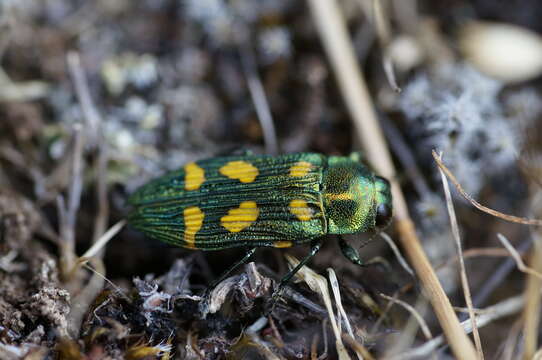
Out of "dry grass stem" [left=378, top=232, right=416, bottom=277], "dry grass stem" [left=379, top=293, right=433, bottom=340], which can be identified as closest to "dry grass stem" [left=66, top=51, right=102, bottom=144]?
"dry grass stem" [left=378, top=232, right=416, bottom=277]

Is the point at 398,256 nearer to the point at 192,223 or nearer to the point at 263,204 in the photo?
the point at 263,204

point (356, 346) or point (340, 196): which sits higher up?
point (340, 196)

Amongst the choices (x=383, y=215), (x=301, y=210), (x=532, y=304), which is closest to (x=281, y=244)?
(x=301, y=210)

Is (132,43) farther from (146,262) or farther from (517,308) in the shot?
(517,308)

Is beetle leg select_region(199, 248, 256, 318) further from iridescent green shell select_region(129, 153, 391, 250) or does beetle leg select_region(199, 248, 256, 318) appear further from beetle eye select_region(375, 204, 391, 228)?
beetle eye select_region(375, 204, 391, 228)

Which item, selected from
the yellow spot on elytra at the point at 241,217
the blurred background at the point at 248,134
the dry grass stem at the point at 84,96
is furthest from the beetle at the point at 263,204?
the dry grass stem at the point at 84,96

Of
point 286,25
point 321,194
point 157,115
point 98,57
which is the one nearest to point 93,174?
point 157,115

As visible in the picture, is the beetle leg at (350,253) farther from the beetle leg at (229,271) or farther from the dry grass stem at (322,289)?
the beetle leg at (229,271)

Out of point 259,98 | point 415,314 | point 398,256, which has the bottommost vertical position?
point 415,314
